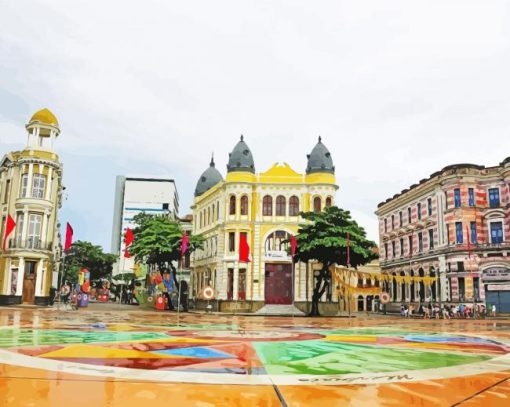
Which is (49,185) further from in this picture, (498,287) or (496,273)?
(498,287)

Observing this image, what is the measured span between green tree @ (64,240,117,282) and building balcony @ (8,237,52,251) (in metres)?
40.7

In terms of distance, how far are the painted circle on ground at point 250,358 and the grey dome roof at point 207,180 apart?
44044 mm

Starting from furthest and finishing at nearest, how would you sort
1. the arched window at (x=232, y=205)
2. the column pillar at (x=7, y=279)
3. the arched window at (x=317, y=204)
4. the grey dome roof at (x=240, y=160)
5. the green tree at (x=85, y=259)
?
the green tree at (x=85, y=259) → the grey dome roof at (x=240, y=160) → the arched window at (x=232, y=205) → the arched window at (x=317, y=204) → the column pillar at (x=7, y=279)

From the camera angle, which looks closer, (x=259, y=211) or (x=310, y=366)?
(x=310, y=366)

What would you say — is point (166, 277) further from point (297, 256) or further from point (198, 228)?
point (297, 256)

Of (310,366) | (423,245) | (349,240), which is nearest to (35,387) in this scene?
(310,366)

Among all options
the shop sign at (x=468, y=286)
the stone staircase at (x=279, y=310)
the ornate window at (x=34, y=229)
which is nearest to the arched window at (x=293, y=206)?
the stone staircase at (x=279, y=310)

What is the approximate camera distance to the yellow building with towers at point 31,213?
44.7 metres

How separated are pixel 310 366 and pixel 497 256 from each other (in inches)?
1565

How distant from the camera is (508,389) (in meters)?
8.09

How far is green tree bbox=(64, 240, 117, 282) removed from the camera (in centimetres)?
8500

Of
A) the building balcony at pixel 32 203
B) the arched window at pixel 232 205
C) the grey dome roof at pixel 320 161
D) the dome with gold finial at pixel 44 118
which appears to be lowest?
the building balcony at pixel 32 203

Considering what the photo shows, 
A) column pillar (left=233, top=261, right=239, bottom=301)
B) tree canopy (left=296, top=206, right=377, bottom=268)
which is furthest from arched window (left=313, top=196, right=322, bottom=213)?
column pillar (left=233, top=261, right=239, bottom=301)

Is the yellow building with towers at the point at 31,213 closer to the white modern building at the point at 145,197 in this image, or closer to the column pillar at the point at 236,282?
the column pillar at the point at 236,282
